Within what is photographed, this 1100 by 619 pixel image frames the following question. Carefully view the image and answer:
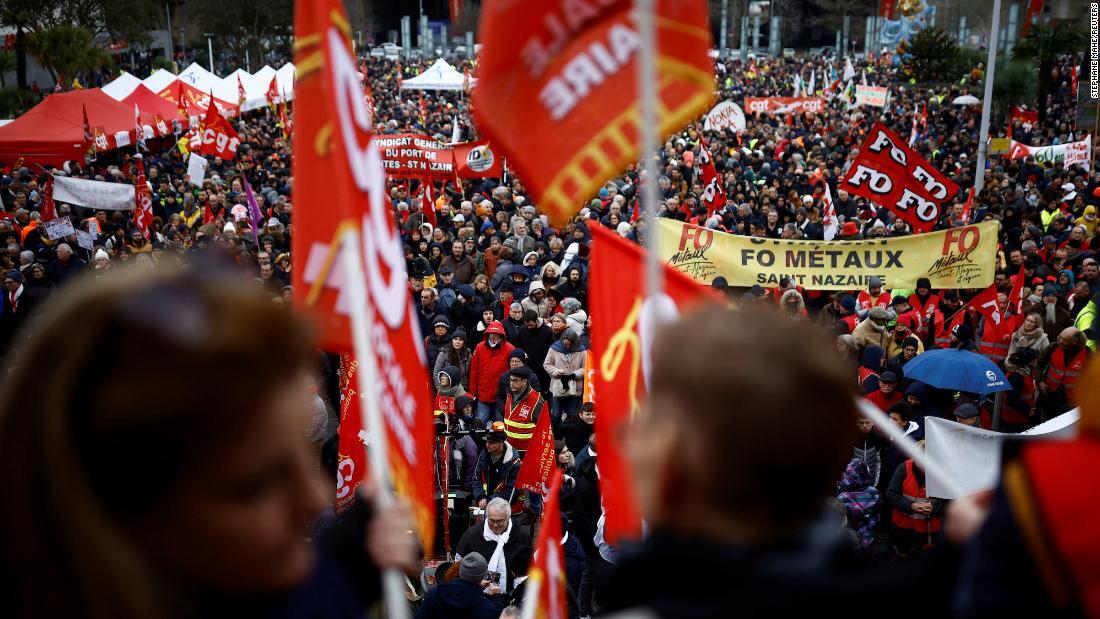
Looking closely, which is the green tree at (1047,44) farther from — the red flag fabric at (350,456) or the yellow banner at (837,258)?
the red flag fabric at (350,456)

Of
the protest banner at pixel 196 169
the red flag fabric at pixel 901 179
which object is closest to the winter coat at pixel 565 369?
the red flag fabric at pixel 901 179

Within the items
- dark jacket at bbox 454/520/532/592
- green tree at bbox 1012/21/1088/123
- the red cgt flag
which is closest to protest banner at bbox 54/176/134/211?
dark jacket at bbox 454/520/532/592

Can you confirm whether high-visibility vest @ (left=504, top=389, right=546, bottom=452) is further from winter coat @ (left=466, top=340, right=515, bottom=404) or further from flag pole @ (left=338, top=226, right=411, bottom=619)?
flag pole @ (left=338, top=226, right=411, bottom=619)

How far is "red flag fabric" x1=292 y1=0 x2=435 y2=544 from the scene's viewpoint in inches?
77.9

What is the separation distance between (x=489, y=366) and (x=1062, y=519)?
7.44 metres

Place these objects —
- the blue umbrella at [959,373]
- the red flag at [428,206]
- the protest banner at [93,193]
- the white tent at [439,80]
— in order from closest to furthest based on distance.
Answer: the blue umbrella at [959,373] < the protest banner at [93,193] < the red flag at [428,206] < the white tent at [439,80]

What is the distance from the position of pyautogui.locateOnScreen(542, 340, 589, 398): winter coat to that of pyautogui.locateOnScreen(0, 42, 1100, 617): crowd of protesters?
0.05 feet

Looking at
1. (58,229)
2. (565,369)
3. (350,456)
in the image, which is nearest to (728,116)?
(58,229)

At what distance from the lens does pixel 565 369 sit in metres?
8.39

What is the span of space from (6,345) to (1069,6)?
106 feet

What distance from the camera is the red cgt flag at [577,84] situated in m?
2.21

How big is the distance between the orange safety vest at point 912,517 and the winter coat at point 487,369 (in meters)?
3.52

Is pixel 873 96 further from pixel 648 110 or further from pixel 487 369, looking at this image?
pixel 648 110

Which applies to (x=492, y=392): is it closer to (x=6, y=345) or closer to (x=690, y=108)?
(x=6, y=345)
